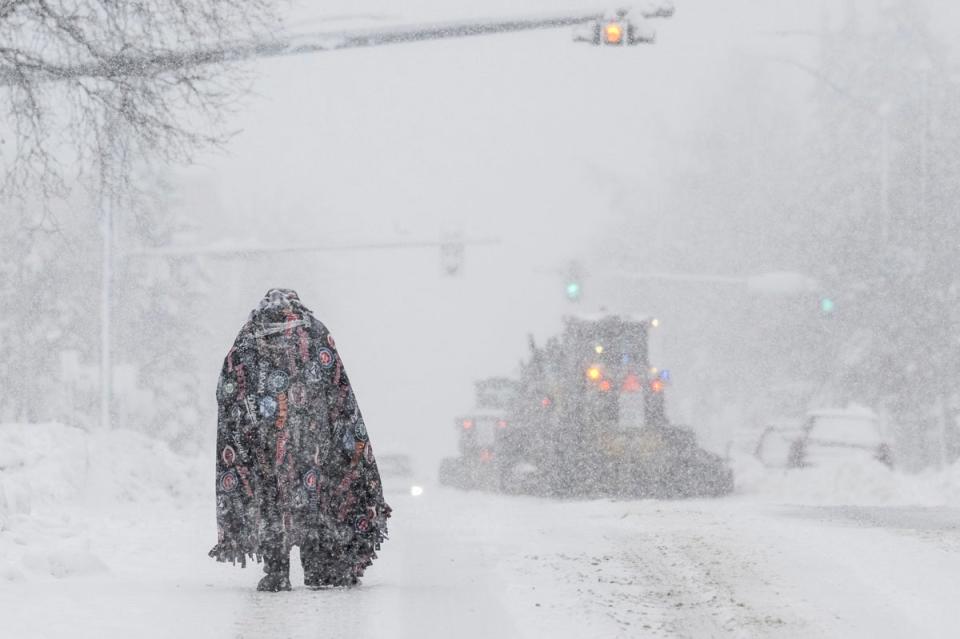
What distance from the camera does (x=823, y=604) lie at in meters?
8.40

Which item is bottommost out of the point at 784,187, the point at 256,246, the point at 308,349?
the point at 308,349

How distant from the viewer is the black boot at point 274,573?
9125 millimetres

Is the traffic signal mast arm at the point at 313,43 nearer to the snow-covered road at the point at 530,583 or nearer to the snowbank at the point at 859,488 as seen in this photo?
the snow-covered road at the point at 530,583

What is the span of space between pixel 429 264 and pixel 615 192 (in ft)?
396

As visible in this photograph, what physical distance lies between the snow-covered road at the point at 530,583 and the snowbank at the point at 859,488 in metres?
6.37

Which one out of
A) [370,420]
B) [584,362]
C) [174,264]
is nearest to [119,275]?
[174,264]

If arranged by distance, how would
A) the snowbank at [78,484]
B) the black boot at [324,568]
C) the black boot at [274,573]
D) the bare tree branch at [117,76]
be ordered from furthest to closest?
the bare tree branch at [117,76], the snowbank at [78,484], the black boot at [324,568], the black boot at [274,573]

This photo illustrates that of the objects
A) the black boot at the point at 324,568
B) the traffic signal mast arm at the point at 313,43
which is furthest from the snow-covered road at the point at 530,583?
the traffic signal mast arm at the point at 313,43

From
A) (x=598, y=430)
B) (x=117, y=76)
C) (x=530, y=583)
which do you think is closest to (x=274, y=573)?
(x=530, y=583)

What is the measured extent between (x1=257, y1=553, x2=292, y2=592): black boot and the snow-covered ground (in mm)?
176

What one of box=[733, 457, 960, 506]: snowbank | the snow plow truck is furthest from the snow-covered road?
the snow plow truck

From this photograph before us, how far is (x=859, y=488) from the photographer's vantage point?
69.3ft

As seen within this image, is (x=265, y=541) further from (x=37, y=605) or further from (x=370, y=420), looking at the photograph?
(x=370, y=420)

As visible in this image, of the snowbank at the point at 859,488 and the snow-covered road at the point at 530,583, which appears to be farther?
the snowbank at the point at 859,488
